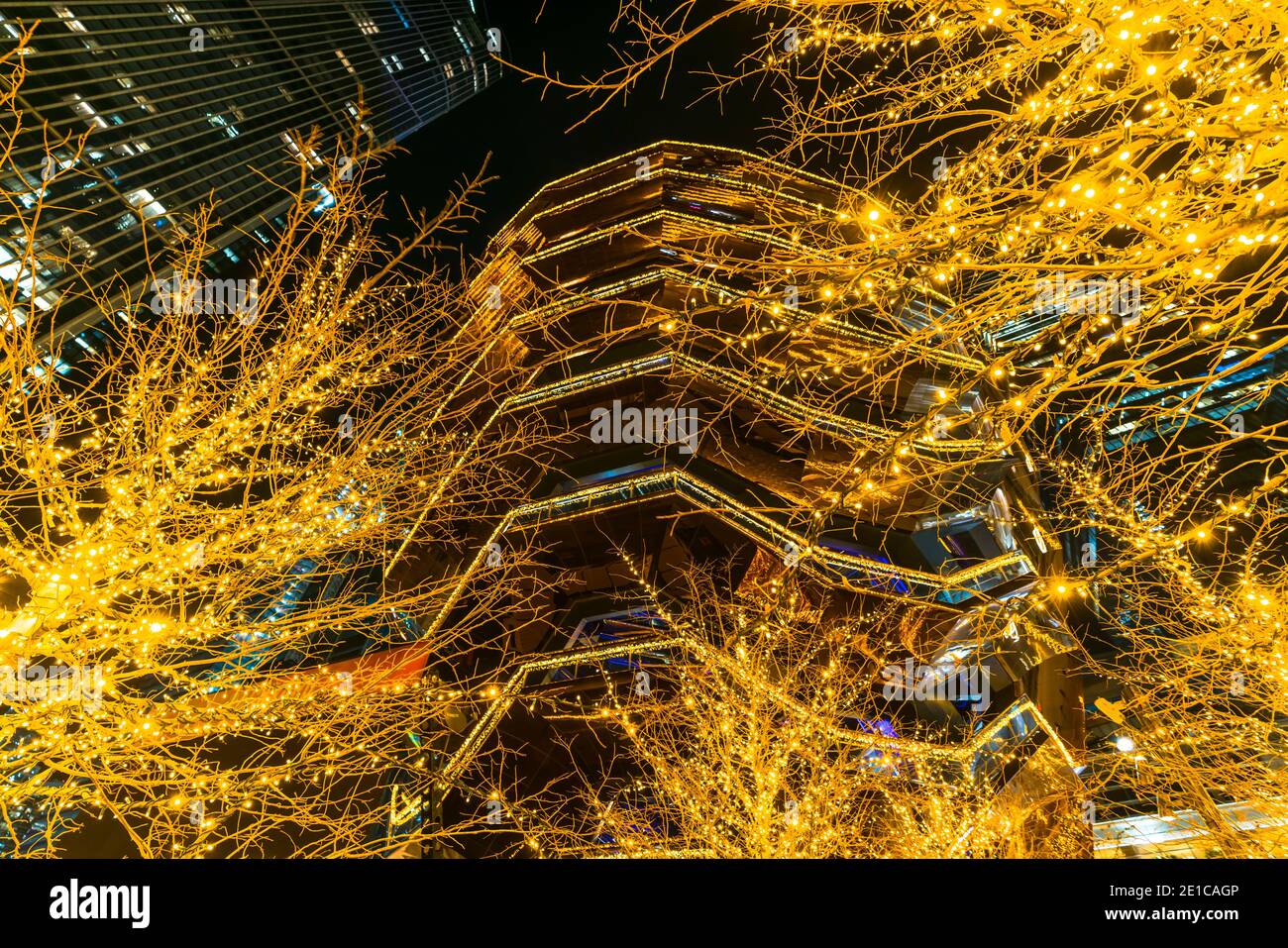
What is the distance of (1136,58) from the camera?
361cm

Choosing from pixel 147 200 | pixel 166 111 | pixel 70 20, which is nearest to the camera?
pixel 70 20

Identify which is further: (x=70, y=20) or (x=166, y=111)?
(x=166, y=111)

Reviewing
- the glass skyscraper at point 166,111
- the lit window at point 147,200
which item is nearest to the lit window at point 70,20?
the glass skyscraper at point 166,111

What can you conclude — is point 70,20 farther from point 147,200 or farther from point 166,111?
point 147,200

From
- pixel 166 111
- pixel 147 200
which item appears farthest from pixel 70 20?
pixel 147 200

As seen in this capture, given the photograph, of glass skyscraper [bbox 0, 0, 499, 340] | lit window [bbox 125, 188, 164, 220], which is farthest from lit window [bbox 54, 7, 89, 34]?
lit window [bbox 125, 188, 164, 220]

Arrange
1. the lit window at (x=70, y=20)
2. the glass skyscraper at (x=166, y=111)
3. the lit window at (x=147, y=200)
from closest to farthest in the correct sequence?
the glass skyscraper at (x=166, y=111)
the lit window at (x=70, y=20)
the lit window at (x=147, y=200)

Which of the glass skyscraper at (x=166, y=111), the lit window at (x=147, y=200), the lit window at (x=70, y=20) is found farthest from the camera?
the lit window at (x=147, y=200)

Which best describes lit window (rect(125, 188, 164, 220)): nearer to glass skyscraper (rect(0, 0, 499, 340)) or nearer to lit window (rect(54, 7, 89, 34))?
glass skyscraper (rect(0, 0, 499, 340))

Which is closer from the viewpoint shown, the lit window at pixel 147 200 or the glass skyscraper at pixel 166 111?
the glass skyscraper at pixel 166 111

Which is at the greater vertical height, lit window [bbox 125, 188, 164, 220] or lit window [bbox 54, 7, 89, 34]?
lit window [bbox 54, 7, 89, 34]

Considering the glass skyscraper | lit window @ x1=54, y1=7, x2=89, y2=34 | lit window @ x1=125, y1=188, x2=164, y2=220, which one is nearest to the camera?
the glass skyscraper

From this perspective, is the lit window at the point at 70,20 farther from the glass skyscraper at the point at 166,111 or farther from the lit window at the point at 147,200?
the lit window at the point at 147,200
